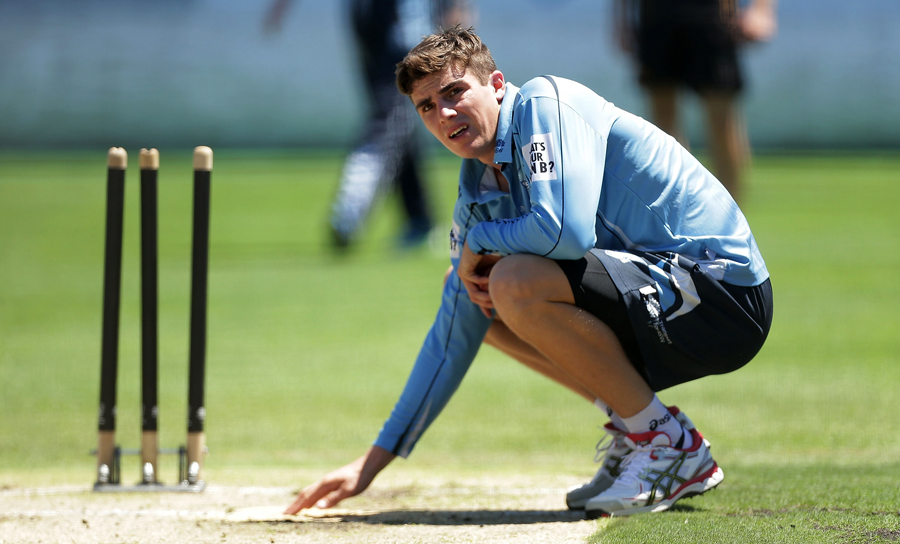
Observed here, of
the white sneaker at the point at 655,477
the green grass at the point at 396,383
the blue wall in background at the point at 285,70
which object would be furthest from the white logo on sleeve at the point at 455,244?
the blue wall in background at the point at 285,70

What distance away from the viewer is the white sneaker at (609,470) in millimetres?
2623

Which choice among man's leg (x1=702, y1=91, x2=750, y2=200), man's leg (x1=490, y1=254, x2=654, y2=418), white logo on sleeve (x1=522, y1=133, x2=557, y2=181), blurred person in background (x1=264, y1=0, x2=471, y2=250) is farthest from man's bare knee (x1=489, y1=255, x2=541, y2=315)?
blurred person in background (x1=264, y1=0, x2=471, y2=250)

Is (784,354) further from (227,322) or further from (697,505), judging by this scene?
(227,322)

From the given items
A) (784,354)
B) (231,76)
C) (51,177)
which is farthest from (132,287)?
(231,76)

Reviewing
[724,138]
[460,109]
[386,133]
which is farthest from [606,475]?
[386,133]

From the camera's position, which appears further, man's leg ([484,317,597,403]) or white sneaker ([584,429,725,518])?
man's leg ([484,317,597,403])

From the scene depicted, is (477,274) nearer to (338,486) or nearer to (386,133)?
(338,486)

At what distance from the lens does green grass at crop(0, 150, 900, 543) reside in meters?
2.86

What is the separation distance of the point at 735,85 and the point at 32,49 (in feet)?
42.0

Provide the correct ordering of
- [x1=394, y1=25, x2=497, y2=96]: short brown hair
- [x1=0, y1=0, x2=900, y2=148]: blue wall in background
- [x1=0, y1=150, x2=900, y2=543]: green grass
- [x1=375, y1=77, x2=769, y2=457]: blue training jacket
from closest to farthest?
[x1=375, y1=77, x2=769, y2=457]: blue training jacket, [x1=394, y1=25, x2=497, y2=96]: short brown hair, [x1=0, y1=150, x2=900, y2=543]: green grass, [x1=0, y1=0, x2=900, y2=148]: blue wall in background

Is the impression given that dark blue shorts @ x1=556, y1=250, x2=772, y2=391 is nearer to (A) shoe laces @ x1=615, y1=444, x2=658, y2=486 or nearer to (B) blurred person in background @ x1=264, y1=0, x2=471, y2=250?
(A) shoe laces @ x1=615, y1=444, x2=658, y2=486

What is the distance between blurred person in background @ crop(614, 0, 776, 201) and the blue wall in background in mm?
8159

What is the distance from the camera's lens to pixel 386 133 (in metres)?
8.56

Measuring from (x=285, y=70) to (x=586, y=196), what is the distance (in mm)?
14521
